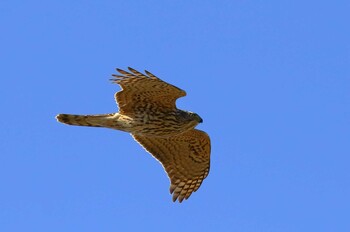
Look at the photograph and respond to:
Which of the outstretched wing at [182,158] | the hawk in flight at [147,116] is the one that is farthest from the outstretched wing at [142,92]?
the outstretched wing at [182,158]

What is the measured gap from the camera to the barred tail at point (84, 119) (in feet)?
63.2

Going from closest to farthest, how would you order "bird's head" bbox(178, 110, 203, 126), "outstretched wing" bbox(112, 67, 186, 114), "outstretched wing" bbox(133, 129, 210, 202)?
"outstretched wing" bbox(112, 67, 186, 114), "bird's head" bbox(178, 110, 203, 126), "outstretched wing" bbox(133, 129, 210, 202)

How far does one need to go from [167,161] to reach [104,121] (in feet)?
9.39

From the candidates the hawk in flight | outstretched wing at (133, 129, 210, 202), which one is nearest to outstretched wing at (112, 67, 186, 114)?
the hawk in flight

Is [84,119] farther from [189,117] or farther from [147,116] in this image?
[189,117]

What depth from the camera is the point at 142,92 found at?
19391 mm

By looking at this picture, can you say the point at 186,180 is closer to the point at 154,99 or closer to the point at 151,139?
the point at 151,139

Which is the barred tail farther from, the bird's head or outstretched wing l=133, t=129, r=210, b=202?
outstretched wing l=133, t=129, r=210, b=202

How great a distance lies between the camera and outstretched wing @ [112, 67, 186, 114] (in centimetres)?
1892

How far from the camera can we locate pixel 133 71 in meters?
18.8

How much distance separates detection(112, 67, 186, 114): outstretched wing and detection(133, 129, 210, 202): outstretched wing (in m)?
1.77

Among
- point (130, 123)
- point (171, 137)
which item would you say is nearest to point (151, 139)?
point (171, 137)

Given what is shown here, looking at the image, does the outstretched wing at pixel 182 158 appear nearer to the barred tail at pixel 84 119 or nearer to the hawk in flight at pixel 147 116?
the hawk in flight at pixel 147 116

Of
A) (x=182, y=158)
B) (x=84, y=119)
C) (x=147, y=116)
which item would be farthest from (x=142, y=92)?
(x=182, y=158)
